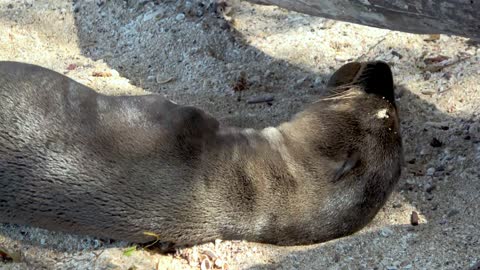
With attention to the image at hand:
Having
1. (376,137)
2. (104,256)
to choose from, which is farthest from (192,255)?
(376,137)

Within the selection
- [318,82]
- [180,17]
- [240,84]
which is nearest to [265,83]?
[240,84]

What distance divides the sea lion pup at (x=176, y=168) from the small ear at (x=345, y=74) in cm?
27

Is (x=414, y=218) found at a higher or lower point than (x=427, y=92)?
lower

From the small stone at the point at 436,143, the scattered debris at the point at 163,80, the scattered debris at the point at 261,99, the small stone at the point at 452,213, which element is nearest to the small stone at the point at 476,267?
the small stone at the point at 452,213

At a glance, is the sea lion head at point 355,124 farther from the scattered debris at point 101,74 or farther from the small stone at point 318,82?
the scattered debris at point 101,74

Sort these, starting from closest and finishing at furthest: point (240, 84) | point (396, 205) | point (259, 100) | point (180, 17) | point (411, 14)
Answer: point (411, 14) → point (396, 205) → point (259, 100) → point (240, 84) → point (180, 17)

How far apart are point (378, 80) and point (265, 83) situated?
961 mm

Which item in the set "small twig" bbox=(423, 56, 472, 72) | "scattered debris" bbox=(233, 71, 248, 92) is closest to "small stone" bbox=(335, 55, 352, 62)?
"small twig" bbox=(423, 56, 472, 72)

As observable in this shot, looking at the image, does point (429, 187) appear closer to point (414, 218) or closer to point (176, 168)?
point (414, 218)

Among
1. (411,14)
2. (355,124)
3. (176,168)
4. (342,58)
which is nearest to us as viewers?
(411,14)

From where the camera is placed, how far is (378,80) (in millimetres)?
5301

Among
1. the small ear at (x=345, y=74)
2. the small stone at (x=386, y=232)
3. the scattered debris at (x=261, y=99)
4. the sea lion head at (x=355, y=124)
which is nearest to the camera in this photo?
the small stone at (x=386, y=232)

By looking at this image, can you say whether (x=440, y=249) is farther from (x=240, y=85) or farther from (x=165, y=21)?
(x=165, y=21)

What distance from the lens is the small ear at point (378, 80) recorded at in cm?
529
